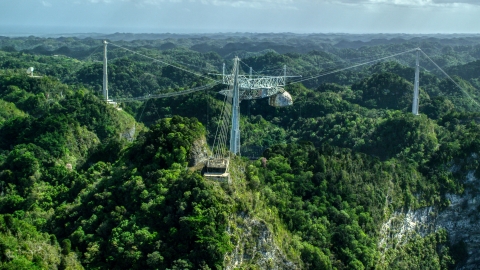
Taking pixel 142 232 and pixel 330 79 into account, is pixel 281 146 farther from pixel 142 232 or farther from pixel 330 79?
pixel 330 79

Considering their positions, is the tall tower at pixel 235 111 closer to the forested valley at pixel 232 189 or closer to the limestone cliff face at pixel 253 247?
the forested valley at pixel 232 189

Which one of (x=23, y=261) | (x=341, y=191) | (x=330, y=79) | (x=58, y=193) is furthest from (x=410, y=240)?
(x=330, y=79)

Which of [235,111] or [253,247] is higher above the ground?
[235,111]

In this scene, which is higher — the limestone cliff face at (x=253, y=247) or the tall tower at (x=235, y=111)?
the tall tower at (x=235, y=111)

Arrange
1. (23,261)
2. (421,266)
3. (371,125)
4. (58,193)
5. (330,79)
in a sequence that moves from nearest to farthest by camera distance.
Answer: (23,261)
(58,193)
(421,266)
(371,125)
(330,79)

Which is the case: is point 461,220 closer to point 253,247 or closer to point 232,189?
point 253,247

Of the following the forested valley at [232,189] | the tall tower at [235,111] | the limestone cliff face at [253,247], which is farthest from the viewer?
the tall tower at [235,111]

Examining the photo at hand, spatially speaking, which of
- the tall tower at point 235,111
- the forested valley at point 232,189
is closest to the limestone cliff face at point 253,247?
the forested valley at point 232,189

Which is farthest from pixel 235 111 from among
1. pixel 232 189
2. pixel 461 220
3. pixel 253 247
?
pixel 461 220

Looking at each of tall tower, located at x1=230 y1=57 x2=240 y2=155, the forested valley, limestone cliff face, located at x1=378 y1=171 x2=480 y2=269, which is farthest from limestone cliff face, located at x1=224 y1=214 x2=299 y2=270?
limestone cliff face, located at x1=378 y1=171 x2=480 y2=269
